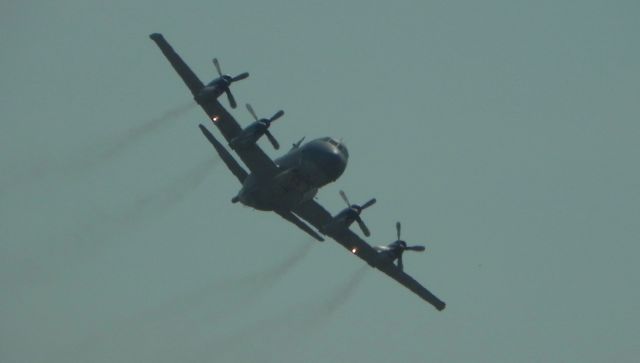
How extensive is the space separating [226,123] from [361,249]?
12.7 meters

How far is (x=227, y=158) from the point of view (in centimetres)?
9575

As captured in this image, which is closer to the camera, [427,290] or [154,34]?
[154,34]

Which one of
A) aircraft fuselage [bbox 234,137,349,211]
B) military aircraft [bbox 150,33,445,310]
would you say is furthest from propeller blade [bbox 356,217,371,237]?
aircraft fuselage [bbox 234,137,349,211]

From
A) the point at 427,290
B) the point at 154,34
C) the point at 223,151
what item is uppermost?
the point at 154,34

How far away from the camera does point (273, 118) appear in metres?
96.1

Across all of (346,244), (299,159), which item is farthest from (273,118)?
(346,244)

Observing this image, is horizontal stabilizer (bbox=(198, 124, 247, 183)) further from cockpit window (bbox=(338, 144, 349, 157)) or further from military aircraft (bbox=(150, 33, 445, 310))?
cockpit window (bbox=(338, 144, 349, 157))

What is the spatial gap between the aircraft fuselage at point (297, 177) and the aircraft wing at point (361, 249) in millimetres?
3239

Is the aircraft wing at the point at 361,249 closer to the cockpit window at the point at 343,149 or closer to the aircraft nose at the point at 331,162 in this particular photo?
the cockpit window at the point at 343,149

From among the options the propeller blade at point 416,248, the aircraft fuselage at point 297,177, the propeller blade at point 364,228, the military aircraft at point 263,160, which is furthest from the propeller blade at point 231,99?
the propeller blade at point 416,248

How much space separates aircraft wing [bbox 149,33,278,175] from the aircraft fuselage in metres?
0.60

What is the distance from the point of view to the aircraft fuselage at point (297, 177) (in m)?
94.6

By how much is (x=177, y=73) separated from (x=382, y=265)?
58.7 ft

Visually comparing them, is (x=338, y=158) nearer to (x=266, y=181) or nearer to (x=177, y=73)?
(x=266, y=181)
